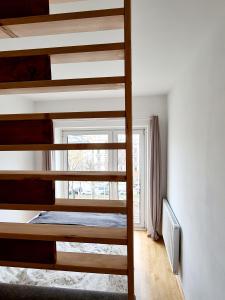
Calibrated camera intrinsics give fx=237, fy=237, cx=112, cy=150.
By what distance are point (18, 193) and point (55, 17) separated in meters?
0.66

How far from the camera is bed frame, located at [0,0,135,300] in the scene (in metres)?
0.82

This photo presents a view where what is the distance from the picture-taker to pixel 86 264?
87cm

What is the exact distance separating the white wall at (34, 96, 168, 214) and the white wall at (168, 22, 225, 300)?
1355 mm

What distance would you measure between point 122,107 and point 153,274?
8.73 feet

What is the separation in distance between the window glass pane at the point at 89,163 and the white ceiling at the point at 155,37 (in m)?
1.94

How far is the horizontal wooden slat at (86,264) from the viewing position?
0.84 m

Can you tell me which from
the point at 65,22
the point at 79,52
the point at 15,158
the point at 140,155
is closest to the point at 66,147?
the point at 79,52

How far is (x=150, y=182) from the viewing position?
4.12 metres

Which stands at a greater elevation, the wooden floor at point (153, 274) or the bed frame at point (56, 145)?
the bed frame at point (56, 145)

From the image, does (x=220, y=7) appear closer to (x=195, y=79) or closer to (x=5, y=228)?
(x=195, y=79)

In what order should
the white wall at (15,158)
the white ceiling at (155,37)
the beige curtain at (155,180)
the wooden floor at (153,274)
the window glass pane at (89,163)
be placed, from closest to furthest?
the white ceiling at (155,37)
the wooden floor at (153,274)
the white wall at (15,158)
the beige curtain at (155,180)
the window glass pane at (89,163)

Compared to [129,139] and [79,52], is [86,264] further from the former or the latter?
[79,52]

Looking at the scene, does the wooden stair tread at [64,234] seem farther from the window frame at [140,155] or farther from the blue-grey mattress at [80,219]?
the window frame at [140,155]

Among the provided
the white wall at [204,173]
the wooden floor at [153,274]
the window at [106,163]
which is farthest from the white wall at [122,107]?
the white wall at [204,173]
